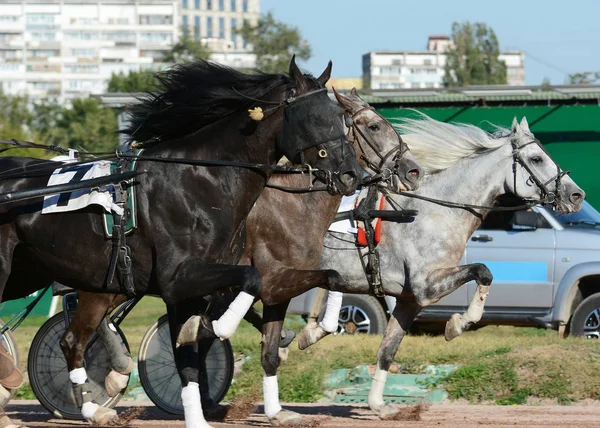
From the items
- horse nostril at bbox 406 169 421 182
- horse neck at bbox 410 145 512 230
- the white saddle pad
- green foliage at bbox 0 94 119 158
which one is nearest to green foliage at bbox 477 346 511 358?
horse neck at bbox 410 145 512 230

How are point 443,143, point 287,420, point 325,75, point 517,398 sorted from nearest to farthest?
1. point 325,75
2. point 287,420
3. point 443,143
4. point 517,398

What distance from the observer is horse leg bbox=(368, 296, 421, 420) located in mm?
9547

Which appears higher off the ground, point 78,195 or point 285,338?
point 78,195

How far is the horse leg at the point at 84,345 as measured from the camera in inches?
333

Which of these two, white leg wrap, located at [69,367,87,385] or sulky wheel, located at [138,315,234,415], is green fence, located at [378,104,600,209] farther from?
white leg wrap, located at [69,367,87,385]

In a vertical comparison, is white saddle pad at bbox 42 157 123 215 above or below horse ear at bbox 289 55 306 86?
below

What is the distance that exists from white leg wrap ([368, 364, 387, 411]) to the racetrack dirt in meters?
0.12

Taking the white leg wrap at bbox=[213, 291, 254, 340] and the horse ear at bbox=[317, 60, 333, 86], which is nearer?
the white leg wrap at bbox=[213, 291, 254, 340]

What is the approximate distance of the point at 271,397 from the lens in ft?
29.1

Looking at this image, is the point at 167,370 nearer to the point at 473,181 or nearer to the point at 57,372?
the point at 57,372

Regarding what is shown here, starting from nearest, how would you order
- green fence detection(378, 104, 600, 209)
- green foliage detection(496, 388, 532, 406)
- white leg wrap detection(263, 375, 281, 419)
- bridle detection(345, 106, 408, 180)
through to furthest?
white leg wrap detection(263, 375, 281, 419) → bridle detection(345, 106, 408, 180) → green foliage detection(496, 388, 532, 406) → green fence detection(378, 104, 600, 209)

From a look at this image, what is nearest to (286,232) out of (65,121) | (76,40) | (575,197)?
(575,197)

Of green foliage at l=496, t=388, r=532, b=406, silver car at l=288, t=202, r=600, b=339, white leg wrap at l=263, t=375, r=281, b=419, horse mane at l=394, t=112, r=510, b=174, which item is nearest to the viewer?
white leg wrap at l=263, t=375, r=281, b=419

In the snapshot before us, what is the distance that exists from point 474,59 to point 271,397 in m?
88.0
